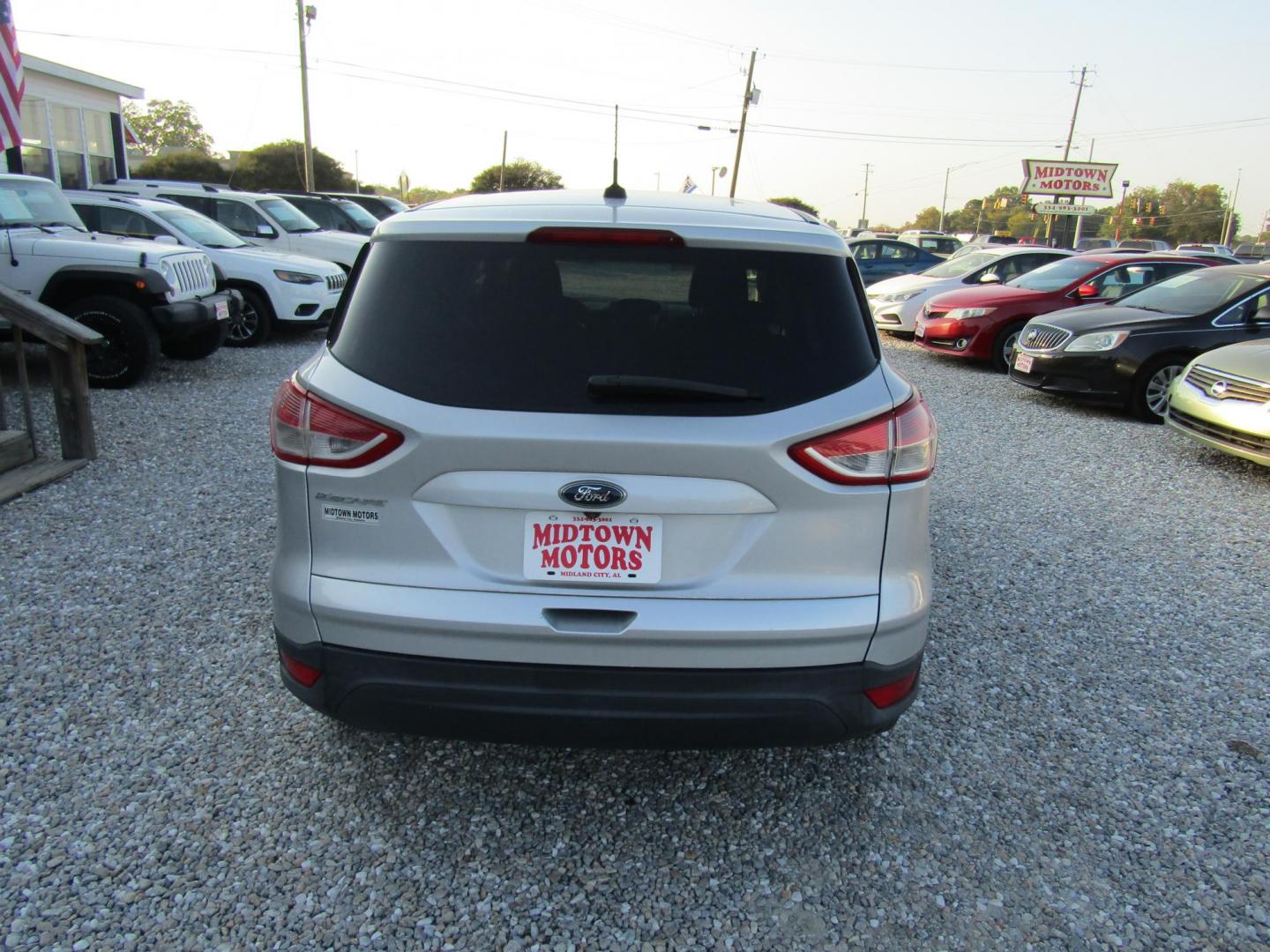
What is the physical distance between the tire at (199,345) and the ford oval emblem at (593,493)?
840 centimetres

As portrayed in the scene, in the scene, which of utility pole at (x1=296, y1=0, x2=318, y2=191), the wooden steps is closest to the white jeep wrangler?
the wooden steps

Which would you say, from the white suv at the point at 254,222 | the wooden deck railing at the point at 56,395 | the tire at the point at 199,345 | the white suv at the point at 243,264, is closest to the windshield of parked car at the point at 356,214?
the white suv at the point at 254,222

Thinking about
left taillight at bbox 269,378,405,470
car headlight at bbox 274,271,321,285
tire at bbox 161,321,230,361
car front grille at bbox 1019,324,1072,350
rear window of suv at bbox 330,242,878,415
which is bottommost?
tire at bbox 161,321,230,361

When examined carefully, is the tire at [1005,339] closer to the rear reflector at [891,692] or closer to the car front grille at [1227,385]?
the car front grille at [1227,385]

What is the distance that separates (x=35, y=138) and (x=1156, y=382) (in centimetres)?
2120

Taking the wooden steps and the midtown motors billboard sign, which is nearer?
the wooden steps

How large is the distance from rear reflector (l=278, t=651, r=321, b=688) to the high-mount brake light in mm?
1234

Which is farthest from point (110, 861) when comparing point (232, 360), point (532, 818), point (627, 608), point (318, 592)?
point (232, 360)

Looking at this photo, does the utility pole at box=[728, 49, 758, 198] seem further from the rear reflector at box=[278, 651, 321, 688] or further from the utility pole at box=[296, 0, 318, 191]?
the rear reflector at box=[278, 651, 321, 688]

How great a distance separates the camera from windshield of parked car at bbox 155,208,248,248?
10547 millimetres

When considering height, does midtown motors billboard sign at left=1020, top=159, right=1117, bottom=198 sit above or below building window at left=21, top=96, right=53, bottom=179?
above

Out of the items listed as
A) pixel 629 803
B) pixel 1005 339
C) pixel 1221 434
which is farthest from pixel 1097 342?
pixel 629 803

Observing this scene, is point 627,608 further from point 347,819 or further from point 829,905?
point 347,819

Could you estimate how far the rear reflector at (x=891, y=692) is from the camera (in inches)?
91.5
